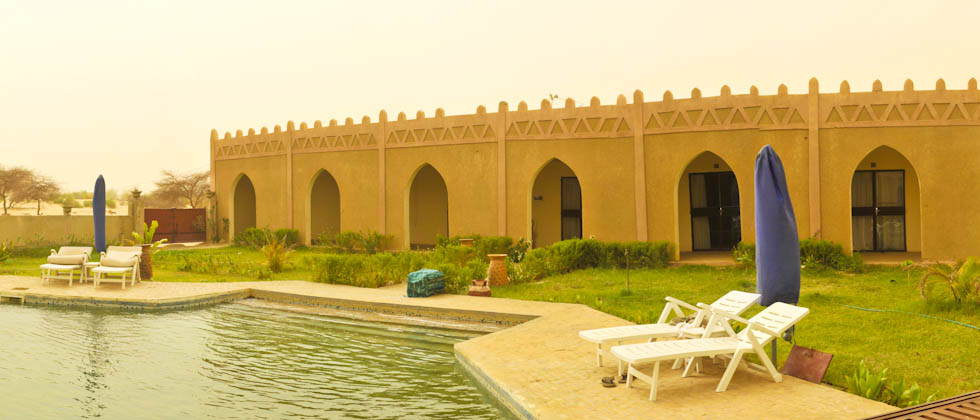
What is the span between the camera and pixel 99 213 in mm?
14914

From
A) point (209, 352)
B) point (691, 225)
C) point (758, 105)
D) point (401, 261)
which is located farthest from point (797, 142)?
point (209, 352)

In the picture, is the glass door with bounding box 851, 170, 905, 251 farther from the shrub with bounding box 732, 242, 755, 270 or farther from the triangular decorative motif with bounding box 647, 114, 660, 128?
the triangular decorative motif with bounding box 647, 114, 660, 128

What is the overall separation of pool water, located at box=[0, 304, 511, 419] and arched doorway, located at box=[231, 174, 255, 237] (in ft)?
52.9

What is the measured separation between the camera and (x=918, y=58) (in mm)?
16531

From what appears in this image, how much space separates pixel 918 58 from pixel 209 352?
17758 millimetres

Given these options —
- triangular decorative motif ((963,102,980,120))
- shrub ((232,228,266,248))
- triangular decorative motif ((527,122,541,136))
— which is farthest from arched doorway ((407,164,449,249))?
triangular decorative motif ((963,102,980,120))

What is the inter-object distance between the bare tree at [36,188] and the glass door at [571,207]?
39277mm

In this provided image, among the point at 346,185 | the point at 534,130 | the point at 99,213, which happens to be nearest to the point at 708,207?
the point at 534,130

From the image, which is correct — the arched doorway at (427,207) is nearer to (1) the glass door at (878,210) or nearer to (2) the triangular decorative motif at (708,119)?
(2) the triangular decorative motif at (708,119)

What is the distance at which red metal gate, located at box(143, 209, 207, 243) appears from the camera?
25453 millimetres

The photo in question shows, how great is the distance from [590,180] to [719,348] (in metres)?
12.1

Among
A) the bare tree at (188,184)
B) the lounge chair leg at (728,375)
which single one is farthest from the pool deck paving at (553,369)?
the bare tree at (188,184)

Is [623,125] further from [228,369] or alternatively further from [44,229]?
[44,229]

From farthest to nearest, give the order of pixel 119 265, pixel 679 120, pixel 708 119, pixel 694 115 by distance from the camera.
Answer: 1. pixel 679 120
2. pixel 694 115
3. pixel 708 119
4. pixel 119 265
